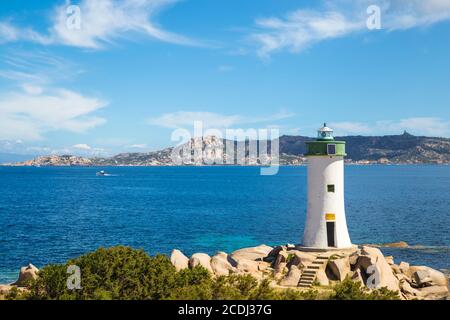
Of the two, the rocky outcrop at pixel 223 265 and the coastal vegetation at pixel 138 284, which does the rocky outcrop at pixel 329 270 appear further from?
the coastal vegetation at pixel 138 284

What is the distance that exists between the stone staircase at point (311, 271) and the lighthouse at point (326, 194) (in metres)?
1.62

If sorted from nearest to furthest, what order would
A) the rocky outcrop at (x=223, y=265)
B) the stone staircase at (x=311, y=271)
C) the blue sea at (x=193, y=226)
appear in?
the stone staircase at (x=311, y=271) < the rocky outcrop at (x=223, y=265) < the blue sea at (x=193, y=226)

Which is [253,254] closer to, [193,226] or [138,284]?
[138,284]

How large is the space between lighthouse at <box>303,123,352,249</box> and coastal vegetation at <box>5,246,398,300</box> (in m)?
8.99

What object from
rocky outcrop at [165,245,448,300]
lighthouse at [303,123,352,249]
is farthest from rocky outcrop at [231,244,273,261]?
lighthouse at [303,123,352,249]

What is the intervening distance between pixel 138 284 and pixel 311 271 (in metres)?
11.2

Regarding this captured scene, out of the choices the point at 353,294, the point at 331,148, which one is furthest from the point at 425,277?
the point at 353,294

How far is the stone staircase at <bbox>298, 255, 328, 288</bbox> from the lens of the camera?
27.8 meters

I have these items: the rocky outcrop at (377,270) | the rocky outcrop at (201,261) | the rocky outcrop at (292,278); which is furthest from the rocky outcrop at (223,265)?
the rocky outcrop at (377,270)

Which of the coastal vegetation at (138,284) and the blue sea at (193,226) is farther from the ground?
the coastal vegetation at (138,284)

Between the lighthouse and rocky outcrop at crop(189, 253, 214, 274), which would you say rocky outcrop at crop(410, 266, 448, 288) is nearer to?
the lighthouse

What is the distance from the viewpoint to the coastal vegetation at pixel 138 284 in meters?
20.3
